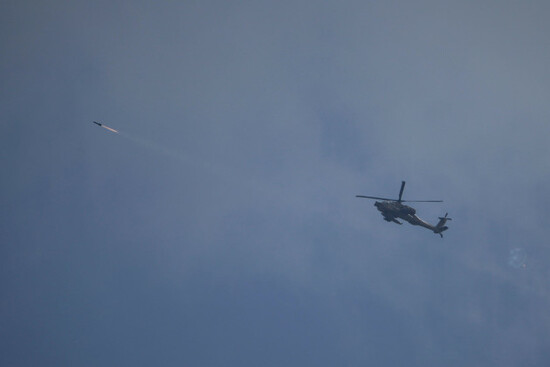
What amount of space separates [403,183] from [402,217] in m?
8.47

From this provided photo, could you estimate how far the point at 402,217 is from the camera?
3541 inches

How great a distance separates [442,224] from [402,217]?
10.2m

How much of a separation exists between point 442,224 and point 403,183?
15.9 meters

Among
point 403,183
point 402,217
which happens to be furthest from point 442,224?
point 403,183

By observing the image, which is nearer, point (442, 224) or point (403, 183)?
point (403, 183)

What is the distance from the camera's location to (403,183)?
8525 centimetres

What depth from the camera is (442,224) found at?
93.2m

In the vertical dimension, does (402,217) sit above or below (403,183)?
below

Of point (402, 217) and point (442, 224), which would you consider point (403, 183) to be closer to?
point (402, 217)
